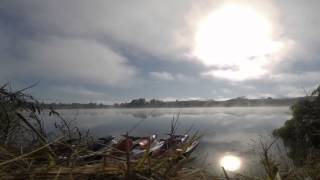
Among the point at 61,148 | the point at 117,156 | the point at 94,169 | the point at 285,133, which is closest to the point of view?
the point at 94,169

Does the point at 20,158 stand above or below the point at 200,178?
above

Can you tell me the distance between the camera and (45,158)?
178 centimetres

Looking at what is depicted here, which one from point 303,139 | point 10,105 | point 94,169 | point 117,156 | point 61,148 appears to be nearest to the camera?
point 94,169

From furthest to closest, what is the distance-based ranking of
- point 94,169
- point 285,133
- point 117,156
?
point 285,133
point 117,156
point 94,169

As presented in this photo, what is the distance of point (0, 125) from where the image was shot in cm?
326

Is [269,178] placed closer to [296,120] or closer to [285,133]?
[296,120]

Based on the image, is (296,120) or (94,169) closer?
(94,169)

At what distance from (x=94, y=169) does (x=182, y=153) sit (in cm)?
43

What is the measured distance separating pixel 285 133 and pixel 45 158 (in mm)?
49084

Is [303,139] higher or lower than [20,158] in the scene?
lower

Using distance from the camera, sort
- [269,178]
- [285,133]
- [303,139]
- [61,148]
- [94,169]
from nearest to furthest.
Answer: [94,169] → [61,148] → [269,178] → [303,139] → [285,133]

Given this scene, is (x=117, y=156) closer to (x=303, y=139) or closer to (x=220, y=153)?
(x=303, y=139)

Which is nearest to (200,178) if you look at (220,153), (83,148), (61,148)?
(83,148)

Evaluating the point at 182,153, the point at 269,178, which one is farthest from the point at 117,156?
the point at 269,178
